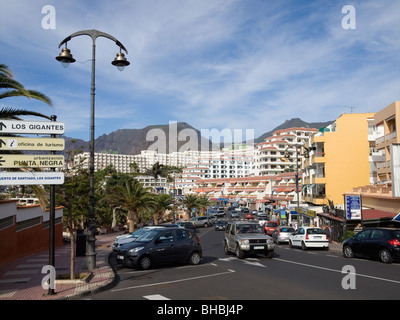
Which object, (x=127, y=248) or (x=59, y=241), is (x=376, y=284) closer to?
(x=127, y=248)

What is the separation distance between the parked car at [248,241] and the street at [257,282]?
1.50 meters

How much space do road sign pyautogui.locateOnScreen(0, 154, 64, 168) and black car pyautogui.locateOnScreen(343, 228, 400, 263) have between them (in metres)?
14.0

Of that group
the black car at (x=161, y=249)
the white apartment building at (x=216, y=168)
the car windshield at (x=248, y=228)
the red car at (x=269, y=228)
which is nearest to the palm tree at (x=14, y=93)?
the black car at (x=161, y=249)

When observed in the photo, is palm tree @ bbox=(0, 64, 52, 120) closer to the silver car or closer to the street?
the street

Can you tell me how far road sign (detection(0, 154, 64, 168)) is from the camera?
10062 mm

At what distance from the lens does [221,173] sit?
173750 mm

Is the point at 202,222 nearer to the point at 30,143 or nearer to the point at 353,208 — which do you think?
the point at 353,208

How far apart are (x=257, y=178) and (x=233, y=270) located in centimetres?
9688

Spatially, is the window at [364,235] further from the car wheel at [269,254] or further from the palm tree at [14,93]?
the palm tree at [14,93]

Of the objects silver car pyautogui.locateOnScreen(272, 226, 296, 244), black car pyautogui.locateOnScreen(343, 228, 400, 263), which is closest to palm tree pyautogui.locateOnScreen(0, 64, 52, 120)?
black car pyautogui.locateOnScreen(343, 228, 400, 263)

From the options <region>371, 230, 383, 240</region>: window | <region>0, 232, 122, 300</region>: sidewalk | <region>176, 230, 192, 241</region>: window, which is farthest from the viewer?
<region>371, 230, 383, 240</region>: window

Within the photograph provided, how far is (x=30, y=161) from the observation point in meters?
10.2

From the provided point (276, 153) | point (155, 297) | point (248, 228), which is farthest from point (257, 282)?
point (276, 153)
